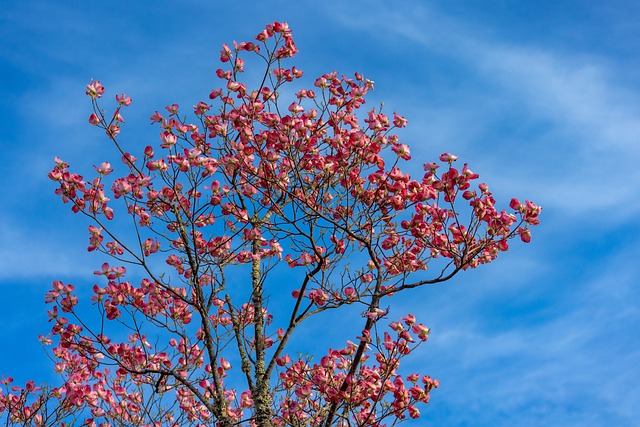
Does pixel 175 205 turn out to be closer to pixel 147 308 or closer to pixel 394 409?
pixel 147 308

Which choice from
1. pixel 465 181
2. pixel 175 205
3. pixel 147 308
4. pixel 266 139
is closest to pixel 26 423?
pixel 147 308

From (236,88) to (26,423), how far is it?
4.82m

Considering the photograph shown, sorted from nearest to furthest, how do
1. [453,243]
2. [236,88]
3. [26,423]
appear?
[453,243] → [236,88] → [26,423]

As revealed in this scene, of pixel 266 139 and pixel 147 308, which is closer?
pixel 266 139

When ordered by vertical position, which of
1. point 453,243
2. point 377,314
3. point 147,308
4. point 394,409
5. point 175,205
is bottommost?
point 394,409

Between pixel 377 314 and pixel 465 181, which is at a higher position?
pixel 465 181

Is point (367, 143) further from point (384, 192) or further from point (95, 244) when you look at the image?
point (95, 244)

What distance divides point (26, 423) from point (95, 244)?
2892mm

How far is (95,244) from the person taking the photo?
6.99 meters

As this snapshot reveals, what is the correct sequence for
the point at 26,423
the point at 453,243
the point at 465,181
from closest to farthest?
the point at 465,181
the point at 453,243
the point at 26,423

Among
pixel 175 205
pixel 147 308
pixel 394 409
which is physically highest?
pixel 175 205

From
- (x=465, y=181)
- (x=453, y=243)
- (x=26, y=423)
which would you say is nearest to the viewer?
(x=465, y=181)

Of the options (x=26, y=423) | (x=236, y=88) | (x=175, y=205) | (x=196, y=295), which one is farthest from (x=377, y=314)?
(x=26, y=423)

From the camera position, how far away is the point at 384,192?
7094 millimetres
